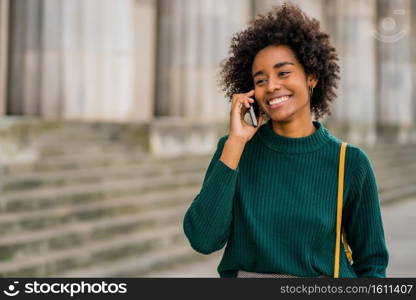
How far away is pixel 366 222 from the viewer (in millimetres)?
1977

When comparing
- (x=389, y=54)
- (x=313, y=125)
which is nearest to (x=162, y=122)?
(x=313, y=125)

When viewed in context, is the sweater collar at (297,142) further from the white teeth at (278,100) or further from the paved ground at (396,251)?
the paved ground at (396,251)

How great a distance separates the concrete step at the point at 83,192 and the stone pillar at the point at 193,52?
8.45 feet

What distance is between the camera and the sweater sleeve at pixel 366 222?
6.38 feet

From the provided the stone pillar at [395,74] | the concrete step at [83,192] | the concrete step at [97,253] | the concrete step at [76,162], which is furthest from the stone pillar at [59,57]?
the stone pillar at [395,74]

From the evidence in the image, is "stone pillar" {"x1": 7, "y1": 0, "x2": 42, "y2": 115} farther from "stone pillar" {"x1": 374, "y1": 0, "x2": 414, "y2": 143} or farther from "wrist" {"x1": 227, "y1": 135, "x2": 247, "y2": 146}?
"stone pillar" {"x1": 374, "y1": 0, "x2": 414, "y2": 143}

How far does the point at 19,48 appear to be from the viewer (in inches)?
340

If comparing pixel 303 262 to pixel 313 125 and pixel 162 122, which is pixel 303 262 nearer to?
pixel 313 125

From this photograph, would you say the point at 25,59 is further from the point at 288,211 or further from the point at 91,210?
the point at 288,211

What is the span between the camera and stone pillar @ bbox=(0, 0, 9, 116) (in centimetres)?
885

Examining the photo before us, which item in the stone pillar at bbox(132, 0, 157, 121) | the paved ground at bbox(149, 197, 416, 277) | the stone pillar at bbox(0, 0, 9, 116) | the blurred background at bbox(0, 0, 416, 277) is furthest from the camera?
the stone pillar at bbox(132, 0, 157, 121)

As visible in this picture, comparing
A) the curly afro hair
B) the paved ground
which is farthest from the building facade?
the curly afro hair

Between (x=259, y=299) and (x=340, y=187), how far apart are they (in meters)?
0.46

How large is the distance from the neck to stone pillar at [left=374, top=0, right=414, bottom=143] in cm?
2106
